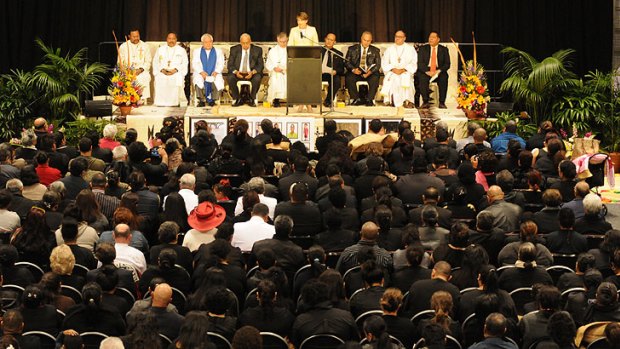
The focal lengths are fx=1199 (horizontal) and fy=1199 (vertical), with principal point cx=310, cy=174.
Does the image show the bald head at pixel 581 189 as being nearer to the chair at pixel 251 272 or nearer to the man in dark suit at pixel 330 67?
the chair at pixel 251 272

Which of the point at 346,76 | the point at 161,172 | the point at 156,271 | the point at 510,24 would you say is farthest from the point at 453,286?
the point at 510,24

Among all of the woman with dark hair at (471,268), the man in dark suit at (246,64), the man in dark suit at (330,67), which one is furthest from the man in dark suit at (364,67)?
the woman with dark hair at (471,268)

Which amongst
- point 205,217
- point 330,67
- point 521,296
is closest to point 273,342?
point 521,296

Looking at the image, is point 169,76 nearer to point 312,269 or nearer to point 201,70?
point 201,70

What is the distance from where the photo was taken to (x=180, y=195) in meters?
13.1

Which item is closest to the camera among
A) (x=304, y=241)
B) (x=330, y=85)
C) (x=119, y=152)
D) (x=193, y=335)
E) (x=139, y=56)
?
(x=193, y=335)

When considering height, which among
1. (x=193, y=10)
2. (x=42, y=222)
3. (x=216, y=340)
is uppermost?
(x=193, y=10)

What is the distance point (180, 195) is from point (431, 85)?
1011cm

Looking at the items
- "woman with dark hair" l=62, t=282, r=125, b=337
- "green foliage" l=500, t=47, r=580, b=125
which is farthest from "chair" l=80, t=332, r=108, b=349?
"green foliage" l=500, t=47, r=580, b=125

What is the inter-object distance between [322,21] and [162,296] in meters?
14.7

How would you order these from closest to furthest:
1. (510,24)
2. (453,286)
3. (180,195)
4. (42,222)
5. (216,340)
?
(216,340) < (453,286) < (42,222) < (180,195) < (510,24)

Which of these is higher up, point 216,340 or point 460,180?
point 460,180

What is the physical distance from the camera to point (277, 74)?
2195cm

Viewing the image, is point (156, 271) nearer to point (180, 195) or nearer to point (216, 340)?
point (216, 340)
